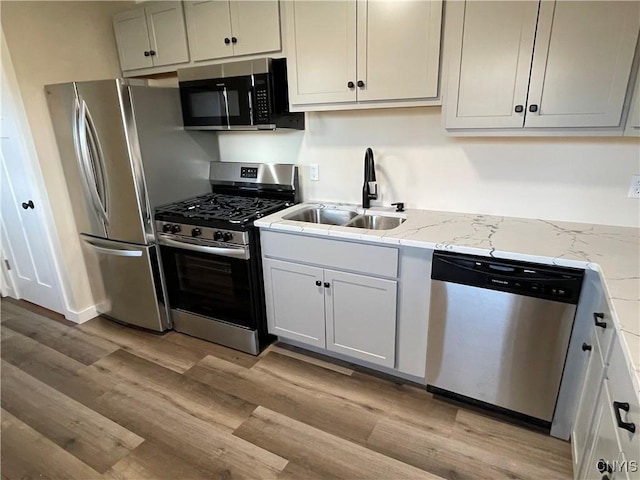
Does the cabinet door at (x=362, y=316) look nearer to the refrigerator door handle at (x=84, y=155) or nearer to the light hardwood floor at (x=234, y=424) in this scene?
the light hardwood floor at (x=234, y=424)

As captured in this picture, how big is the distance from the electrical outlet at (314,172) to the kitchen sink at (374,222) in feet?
1.48

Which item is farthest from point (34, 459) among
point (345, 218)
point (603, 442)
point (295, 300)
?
point (603, 442)

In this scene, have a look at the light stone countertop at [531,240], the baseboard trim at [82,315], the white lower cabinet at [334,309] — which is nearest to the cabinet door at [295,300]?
the white lower cabinet at [334,309]

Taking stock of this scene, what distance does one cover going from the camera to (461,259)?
1.77 m

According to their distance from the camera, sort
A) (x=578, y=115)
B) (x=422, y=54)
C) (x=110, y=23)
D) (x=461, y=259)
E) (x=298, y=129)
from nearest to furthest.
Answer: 1. (x=578, y=115)
2. (x=461, y=259)
3. (x=422, y=54)
4. (x=298, y=129)
5. (x=110, y=23)

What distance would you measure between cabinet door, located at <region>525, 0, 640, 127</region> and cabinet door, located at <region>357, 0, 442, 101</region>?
Answer: 1.51 ft

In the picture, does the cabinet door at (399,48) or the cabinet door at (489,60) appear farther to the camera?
the cabinet door at (399,48)

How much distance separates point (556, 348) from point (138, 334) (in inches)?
107

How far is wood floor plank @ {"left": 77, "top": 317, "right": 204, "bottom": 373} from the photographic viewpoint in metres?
2.53

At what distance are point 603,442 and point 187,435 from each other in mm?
1747

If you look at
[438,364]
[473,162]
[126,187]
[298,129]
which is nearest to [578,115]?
[473,162]

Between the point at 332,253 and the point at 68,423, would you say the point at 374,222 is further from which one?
the point at 68,423

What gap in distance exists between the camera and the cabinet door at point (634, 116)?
1550 mm

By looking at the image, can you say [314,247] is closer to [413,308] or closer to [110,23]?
[413,308]
